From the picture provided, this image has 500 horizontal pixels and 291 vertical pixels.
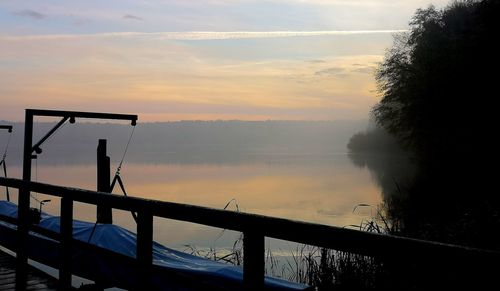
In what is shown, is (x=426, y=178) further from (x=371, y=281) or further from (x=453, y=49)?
(x=371, y=281)

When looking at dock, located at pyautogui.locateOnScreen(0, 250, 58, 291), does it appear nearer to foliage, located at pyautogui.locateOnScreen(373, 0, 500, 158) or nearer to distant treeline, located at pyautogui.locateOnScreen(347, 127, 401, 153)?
foliage, located at pyautogui.locateOnScreen(373, 0, 500, 158)

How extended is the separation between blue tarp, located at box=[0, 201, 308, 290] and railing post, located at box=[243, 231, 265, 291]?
356mm

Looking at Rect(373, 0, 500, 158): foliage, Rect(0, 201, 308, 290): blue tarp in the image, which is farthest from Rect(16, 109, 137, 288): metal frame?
Rect(373, 0, 500, 158): foliage

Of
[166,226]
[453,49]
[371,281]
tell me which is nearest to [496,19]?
[453,49]

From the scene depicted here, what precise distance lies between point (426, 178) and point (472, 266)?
30699 millimetres

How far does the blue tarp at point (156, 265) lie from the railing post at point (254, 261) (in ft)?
1.17

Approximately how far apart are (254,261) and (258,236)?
166 mm

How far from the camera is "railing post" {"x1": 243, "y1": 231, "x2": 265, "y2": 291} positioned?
337 centimetres

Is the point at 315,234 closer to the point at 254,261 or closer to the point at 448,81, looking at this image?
the point at 254,261

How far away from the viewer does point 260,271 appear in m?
3.38

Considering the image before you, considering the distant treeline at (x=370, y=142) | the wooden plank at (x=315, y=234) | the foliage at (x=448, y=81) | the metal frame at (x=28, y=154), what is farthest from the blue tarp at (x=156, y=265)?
the distant treeline at (x=370, y=142)

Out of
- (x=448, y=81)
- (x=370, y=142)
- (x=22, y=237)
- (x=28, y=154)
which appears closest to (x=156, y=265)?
(x=22, y=237)

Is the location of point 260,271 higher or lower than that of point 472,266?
lower

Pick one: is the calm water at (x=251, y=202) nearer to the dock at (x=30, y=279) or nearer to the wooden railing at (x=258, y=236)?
the dock at (x=30, y=279)
